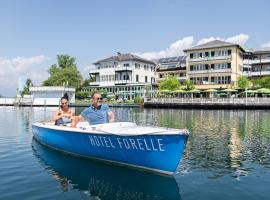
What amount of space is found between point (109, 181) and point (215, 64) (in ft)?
224

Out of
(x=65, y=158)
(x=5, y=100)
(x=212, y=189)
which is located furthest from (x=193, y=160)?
(x=5, y=100)

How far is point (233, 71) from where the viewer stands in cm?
7294

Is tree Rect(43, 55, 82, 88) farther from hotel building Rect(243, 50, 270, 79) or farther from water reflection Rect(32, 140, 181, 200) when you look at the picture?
water reflection Rect(32, 140, 181, 200)

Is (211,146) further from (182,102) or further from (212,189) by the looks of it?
(182,102)

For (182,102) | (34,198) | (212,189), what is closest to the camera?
(34,198)

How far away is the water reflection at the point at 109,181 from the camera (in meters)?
9.40

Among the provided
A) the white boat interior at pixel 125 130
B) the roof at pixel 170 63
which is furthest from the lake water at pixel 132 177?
the roof at pixel 170 63

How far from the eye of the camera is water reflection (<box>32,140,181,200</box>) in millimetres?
9398

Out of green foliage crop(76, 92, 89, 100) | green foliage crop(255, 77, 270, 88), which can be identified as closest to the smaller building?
green foliage crop(76, 92, 89, 100)

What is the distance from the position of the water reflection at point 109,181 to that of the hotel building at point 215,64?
64445mm

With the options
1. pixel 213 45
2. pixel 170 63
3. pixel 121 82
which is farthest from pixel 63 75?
pixel 213 45

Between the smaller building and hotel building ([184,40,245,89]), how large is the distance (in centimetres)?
3237

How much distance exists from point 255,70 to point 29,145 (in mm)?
73414

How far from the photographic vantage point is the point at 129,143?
36.5ft
